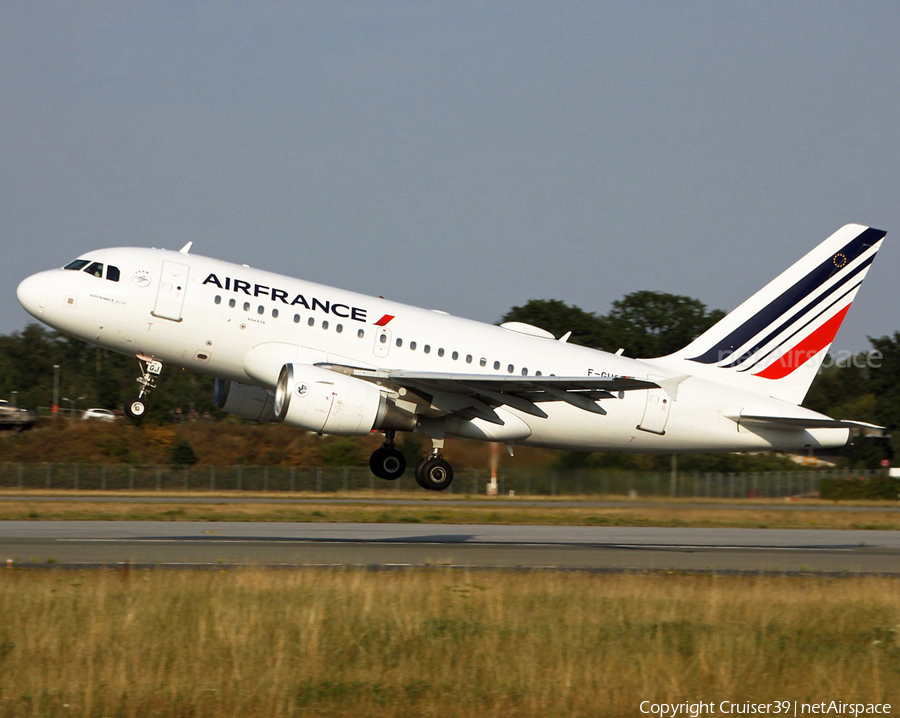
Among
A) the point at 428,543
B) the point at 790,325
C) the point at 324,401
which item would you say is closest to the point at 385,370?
the point at 324,401

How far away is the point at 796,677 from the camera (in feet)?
43.1

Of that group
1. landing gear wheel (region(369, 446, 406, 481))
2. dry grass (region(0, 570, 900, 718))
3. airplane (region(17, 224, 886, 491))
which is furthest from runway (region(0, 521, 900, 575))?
dry grass (region(0, 570, 900, 718))

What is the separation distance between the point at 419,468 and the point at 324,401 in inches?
147

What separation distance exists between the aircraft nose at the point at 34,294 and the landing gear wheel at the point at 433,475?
9.96 meters

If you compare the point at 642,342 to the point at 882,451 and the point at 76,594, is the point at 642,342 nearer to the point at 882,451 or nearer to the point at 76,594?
the point at 882,451

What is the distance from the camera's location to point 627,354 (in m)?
84.9

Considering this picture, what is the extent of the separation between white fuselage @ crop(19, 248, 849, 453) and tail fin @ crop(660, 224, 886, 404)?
2823mm

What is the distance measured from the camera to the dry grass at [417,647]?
1199cm

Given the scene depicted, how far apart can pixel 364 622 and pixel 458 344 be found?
13449mm

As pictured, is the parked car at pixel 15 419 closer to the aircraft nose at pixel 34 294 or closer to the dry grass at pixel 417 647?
the aircraft nose at pixel 34 294

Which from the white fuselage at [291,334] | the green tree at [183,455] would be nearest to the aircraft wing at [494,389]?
the white fuselage at [291,334]

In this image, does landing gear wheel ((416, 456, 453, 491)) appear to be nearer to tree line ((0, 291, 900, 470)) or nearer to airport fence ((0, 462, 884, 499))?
airport fence ((0, 462, 884, 499))

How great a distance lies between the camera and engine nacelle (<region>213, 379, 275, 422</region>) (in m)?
28.1

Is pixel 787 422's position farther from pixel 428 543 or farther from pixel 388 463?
pixel 388 463
